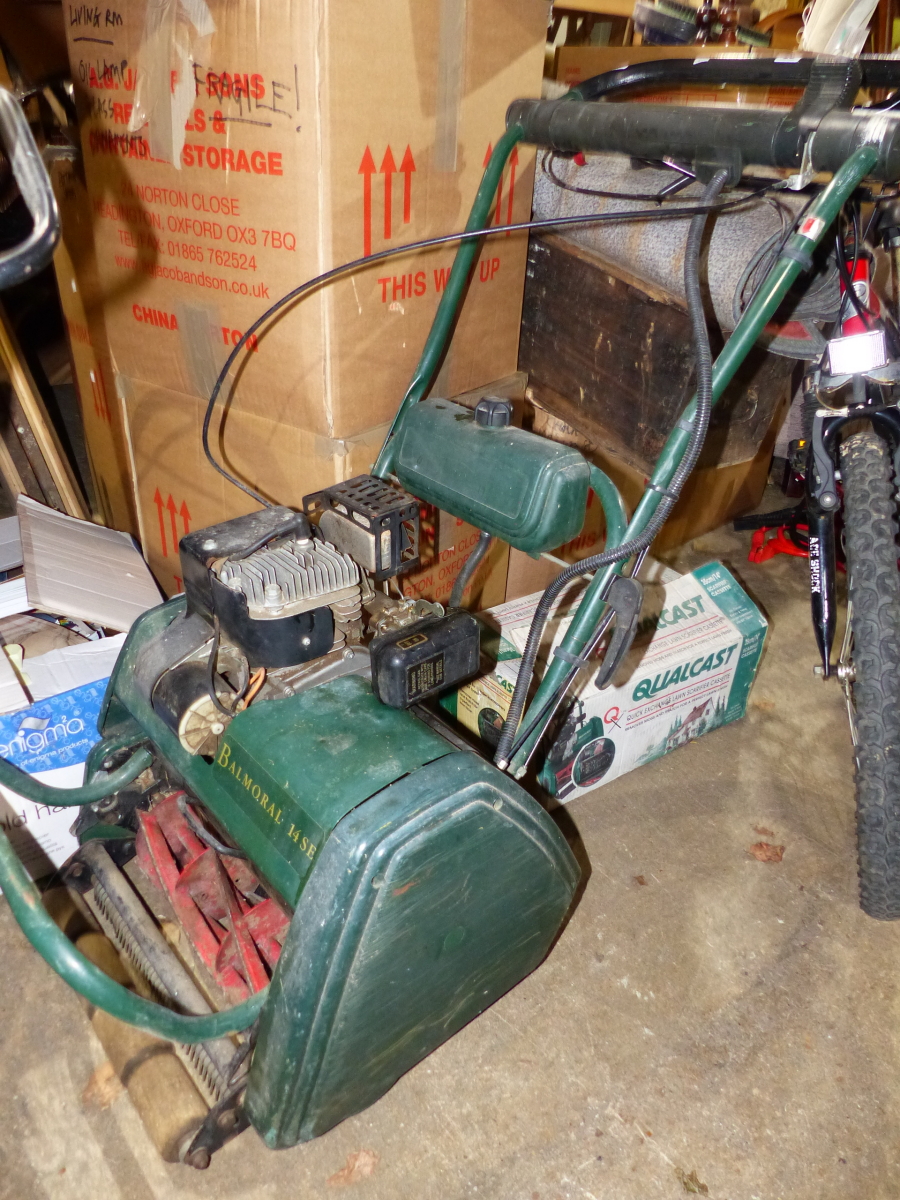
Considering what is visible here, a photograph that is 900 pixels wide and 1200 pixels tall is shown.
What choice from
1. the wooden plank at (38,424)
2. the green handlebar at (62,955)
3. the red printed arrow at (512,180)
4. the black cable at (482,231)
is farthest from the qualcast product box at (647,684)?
the wooden plank at (38,424)

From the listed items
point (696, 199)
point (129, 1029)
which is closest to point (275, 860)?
point (129, 1029)

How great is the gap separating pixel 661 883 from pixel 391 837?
88cm

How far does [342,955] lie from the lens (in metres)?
0.85

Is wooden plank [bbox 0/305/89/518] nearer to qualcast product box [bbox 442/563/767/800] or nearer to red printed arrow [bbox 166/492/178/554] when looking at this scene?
red printed arrow [bbox 166/492/178/554]

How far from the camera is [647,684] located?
1643 mm

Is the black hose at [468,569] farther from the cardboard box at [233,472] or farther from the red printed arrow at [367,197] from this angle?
the red printed arrow at [367,197]

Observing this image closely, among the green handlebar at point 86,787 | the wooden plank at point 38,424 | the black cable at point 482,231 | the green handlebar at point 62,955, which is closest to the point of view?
the green handlebar at point 62,955

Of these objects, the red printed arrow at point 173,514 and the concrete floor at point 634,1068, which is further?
the red printed arrow at point 173,514

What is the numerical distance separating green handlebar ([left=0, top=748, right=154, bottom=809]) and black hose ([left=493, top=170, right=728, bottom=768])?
1.83 ft

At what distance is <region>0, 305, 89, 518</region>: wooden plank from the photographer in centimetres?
198

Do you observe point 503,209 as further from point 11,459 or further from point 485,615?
point 11,459

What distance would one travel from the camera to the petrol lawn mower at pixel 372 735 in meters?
0.87

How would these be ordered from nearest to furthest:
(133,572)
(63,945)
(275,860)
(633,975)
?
(63,945) → (275,860) → (633,975) → (133,572)

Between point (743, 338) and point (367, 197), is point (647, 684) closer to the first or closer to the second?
point (743, 338)
